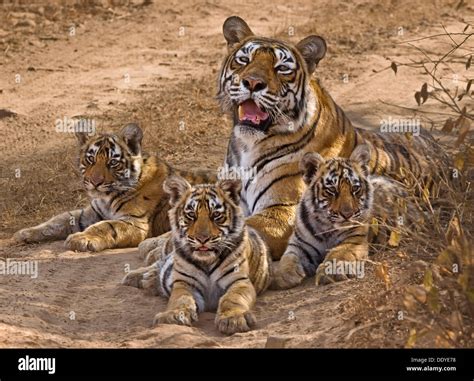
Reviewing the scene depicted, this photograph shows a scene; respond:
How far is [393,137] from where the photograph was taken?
1016 cm

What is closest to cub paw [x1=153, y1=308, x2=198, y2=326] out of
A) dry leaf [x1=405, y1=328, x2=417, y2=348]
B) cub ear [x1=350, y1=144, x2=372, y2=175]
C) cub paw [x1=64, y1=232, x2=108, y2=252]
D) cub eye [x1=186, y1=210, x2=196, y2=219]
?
cub eye [x1=186, y1=210, x2=196, y2=219]

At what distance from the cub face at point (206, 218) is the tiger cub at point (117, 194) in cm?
185

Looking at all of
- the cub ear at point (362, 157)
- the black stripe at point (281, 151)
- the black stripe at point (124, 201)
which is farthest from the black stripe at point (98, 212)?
the cub ear at point (362, 157)

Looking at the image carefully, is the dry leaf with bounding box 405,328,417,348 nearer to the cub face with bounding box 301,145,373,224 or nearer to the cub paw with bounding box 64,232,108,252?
the cub face with bounding box 301,145,373,224

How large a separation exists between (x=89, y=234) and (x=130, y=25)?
5.97 metres

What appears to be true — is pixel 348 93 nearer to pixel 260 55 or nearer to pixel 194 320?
pixel 260 55

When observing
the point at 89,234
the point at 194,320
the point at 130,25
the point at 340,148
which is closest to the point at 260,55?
the point at 340,148

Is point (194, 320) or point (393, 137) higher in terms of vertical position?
point (393, 137)

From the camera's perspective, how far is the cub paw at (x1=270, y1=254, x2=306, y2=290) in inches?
323

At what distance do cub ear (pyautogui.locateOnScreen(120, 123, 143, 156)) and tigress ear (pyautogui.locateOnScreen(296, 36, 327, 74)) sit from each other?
1.45 meters

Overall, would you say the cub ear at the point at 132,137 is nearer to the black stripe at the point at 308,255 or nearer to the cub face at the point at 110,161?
the cub face at the point at 110,161

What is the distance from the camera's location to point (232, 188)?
7.89m

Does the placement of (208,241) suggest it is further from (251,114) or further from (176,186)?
(251,114)
